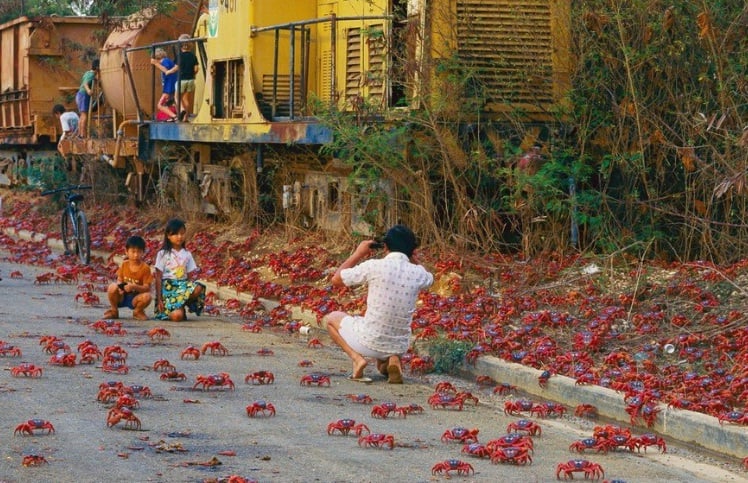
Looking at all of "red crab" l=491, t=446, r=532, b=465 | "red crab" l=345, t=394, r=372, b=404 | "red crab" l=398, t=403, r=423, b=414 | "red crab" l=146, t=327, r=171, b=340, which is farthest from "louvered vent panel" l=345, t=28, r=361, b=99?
"red crab" l=491, t=446, r=532, b=465

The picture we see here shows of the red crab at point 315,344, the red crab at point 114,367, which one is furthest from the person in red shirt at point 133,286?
the red crab at point 114,367

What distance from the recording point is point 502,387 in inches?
430

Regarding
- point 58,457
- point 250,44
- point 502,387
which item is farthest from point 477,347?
point 250,44

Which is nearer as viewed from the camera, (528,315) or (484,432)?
(484,432)

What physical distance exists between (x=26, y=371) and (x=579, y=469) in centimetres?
479

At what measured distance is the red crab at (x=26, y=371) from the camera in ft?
34.9

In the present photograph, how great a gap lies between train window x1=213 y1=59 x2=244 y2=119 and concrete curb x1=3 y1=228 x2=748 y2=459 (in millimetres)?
9510

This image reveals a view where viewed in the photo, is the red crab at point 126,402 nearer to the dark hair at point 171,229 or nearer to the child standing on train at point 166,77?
the dark hair at point 171,229

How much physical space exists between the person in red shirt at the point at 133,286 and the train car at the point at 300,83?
2.92 m

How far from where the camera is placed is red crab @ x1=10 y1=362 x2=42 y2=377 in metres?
10.6

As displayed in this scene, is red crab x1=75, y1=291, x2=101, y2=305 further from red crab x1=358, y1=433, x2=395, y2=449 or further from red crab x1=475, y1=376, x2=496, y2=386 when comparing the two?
red crab x1=358, y1=433, x2=395, y2=449

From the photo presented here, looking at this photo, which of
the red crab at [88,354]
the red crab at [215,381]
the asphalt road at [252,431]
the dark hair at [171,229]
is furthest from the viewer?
the dark hair at [171,229]

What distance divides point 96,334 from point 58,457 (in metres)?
5.81

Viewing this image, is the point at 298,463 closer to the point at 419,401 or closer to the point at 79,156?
the point at 419,401
